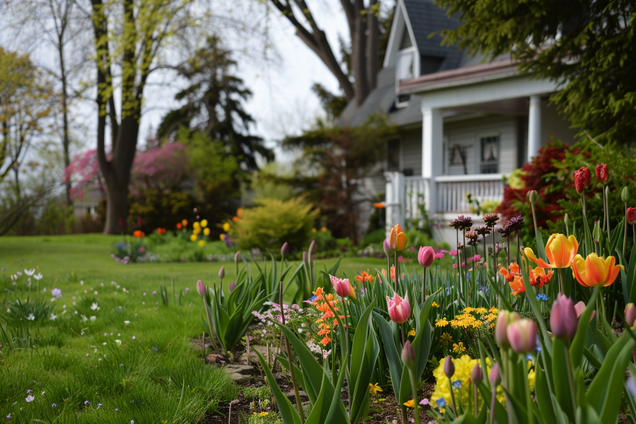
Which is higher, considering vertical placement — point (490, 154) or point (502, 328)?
point (490, 154)

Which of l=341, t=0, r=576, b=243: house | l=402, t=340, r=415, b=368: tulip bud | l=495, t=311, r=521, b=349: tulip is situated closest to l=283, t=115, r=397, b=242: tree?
l=341, t=0, r=576, b=243: house

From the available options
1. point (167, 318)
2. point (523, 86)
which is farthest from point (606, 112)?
point (523, 86)

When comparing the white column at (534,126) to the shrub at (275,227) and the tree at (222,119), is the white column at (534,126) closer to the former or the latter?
the shrub at (275,227)

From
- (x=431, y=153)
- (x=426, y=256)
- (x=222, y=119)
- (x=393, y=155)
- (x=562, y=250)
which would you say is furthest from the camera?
(x=222, y=119)

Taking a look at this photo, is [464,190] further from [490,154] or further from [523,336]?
[523,336]

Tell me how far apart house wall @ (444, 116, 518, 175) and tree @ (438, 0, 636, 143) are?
7.83 metres

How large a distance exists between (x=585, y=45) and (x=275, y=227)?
714 cm

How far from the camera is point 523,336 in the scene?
1098 millimetres

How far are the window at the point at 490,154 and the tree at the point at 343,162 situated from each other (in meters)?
2.74

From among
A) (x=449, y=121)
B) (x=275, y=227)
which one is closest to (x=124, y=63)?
(x=275, y=227)

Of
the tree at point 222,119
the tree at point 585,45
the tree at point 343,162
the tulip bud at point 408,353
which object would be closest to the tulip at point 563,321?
the tulip bud at point 408,353

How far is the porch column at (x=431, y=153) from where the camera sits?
11883 millimetres

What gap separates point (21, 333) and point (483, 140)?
44.1ft

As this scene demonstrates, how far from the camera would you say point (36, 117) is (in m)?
18.6
